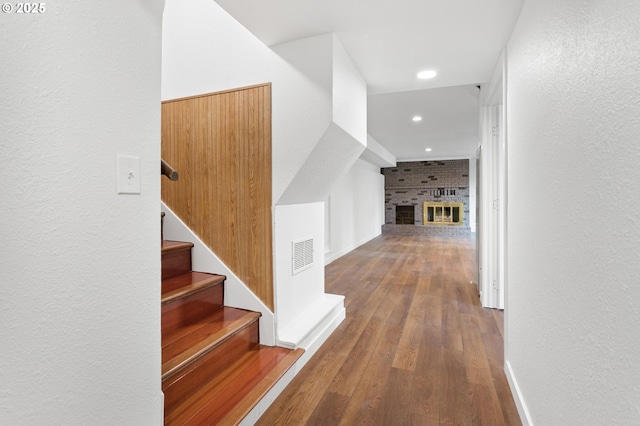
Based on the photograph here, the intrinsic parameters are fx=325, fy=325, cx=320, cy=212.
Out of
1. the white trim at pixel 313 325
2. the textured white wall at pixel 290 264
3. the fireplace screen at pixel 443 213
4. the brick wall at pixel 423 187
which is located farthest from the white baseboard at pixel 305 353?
the fireplace screen at pixel 443 213

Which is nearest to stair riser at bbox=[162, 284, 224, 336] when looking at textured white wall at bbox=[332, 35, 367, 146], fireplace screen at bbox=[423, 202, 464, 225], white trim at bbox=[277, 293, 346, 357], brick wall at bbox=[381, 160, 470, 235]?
white trim at bbox=[277, 293, 346, 357]

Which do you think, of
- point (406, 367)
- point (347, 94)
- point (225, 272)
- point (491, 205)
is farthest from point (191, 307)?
point (491, 205)

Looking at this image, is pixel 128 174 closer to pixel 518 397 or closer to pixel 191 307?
pixel 191 307

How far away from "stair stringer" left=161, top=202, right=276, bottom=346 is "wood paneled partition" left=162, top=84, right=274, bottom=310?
0.04 metres

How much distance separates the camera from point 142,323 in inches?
43.8

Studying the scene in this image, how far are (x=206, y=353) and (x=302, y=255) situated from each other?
1007mm

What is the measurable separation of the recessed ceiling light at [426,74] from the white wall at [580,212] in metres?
0.97

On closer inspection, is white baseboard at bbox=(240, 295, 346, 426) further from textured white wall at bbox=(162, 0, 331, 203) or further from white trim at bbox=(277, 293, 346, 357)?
textured white wall at bbox=(162, 0, 331, 203)

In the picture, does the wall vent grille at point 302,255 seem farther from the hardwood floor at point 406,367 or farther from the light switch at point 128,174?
the light switch at point 128,174

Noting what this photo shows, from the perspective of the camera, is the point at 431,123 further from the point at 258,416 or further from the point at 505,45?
the point at 258,416

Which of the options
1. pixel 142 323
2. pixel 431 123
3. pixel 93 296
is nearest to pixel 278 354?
pixel 142 323

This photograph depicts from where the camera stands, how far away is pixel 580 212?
0.94 m

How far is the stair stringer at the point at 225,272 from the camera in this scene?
7.11 ft

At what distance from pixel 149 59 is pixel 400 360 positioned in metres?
2.19
